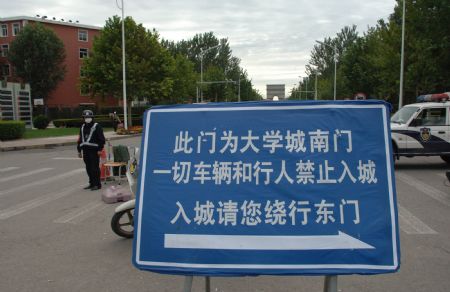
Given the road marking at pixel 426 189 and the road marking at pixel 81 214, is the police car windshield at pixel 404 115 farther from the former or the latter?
the road marking at pixel 81 214

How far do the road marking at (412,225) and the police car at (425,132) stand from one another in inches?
221

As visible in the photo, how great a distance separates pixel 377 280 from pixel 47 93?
59.9 meters

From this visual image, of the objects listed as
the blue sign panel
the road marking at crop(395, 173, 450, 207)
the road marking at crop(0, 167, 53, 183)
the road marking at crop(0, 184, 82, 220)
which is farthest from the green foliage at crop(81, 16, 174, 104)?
the blue sign panel

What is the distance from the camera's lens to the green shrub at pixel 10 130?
24333mm

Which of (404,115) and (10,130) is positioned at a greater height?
(404,115)

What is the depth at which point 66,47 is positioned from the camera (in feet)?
207

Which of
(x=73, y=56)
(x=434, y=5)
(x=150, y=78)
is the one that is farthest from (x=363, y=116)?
(x=73, y=56)

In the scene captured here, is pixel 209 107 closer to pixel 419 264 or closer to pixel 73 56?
pixel 419 264

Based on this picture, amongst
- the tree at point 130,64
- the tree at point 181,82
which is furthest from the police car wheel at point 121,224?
the tree at point 181,82

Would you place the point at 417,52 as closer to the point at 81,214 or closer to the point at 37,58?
the point at 81,214

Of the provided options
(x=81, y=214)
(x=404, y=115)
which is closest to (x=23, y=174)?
(x=81, y=214)

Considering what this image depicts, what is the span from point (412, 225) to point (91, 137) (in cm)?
662

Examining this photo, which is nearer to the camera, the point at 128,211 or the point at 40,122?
the point at 128,211

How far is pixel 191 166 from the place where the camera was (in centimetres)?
310
